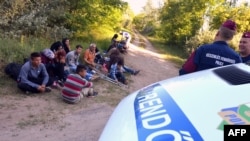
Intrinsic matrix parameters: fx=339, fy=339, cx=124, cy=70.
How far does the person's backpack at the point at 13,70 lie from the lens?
736cm

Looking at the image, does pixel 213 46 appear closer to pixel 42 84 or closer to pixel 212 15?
pixel 42 84

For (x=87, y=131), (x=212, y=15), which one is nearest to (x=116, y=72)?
(x=87, y=131)

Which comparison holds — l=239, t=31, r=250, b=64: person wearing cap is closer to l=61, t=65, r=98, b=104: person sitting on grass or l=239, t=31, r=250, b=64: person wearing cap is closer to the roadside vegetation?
l=61, t=65, r=98, b=104: person sitting on grass

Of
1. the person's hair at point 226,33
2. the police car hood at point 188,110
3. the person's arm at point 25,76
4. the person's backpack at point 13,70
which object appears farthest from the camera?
the person's backpack at point 13,70

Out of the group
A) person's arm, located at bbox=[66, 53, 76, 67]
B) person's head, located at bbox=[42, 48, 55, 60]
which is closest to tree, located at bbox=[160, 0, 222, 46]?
person's arm, located at bbox=[66, 53, 76, 67]

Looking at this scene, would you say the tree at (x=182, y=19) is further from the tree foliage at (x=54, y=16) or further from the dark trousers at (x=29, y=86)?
the dark trousers at (x=29, y=86)

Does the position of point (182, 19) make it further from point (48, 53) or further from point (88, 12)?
point (48, 53)

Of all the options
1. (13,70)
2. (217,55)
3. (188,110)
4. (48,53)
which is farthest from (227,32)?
(48,53)

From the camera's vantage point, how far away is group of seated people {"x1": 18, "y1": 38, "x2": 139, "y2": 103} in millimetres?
6961

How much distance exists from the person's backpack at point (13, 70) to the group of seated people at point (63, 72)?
394 millimetres

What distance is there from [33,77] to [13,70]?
553 mm

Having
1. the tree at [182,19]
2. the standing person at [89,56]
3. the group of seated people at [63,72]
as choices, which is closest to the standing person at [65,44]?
A: the group of seated people at [63,72]

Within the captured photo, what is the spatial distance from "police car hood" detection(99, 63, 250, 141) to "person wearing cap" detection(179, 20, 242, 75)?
104 cm

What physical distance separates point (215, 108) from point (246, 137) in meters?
0.24
